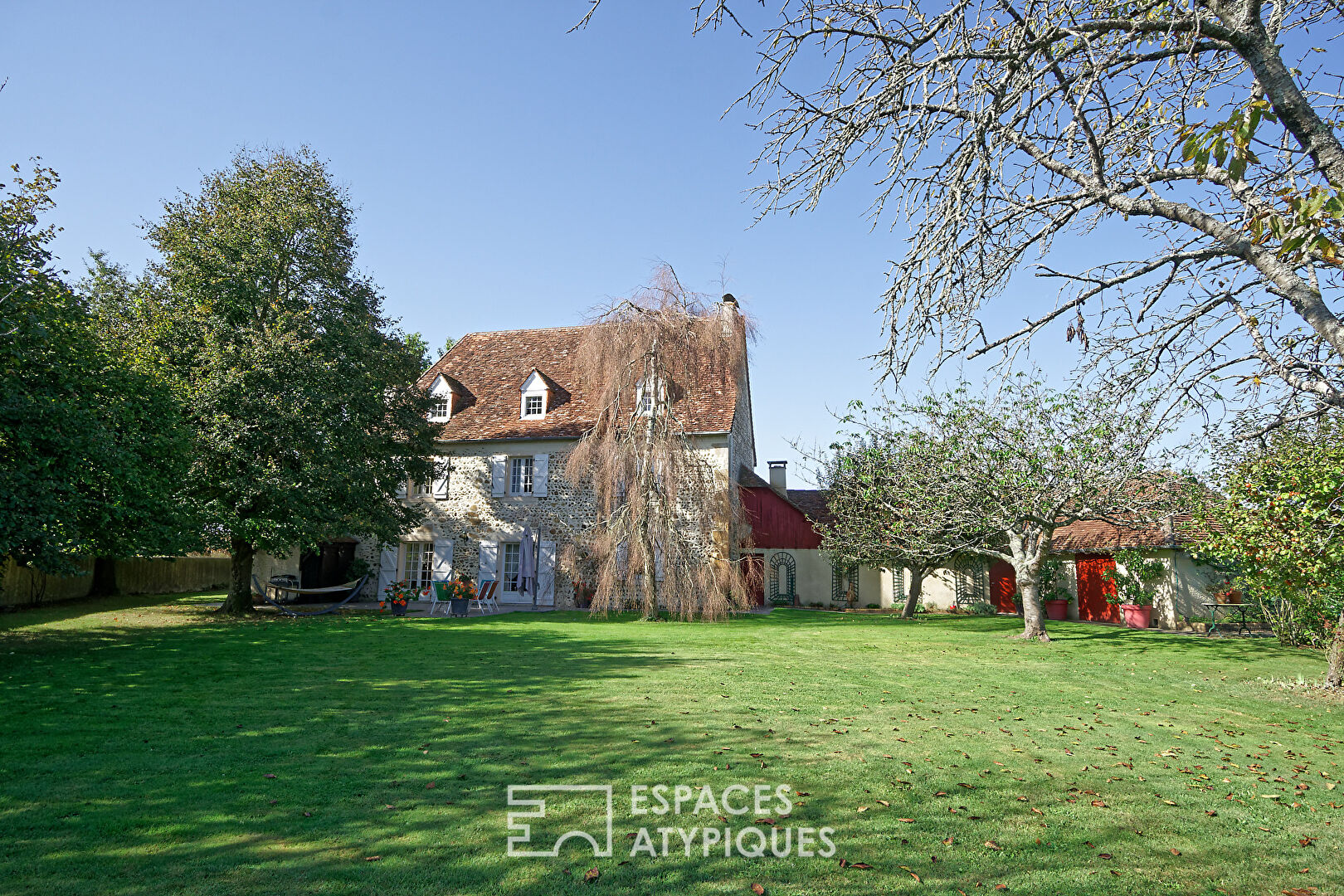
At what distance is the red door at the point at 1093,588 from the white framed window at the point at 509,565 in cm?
1693

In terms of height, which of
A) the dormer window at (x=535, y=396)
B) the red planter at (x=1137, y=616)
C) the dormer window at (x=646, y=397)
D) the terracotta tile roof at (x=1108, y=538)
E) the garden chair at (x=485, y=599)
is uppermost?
the dormer window at (x=535, y=396)

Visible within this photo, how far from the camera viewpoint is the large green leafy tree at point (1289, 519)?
8914 millimetres

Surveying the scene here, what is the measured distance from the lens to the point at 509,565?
74.6 ft

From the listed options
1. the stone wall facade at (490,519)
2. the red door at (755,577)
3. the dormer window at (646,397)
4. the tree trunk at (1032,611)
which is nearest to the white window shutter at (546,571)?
the stone wall facade at (490,519)

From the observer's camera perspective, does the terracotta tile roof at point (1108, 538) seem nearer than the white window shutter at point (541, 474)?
Yes

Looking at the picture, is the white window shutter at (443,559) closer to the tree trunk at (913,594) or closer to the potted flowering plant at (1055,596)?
the tree trunk at (913,594)

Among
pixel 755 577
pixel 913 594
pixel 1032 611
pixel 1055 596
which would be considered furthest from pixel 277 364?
pixel 1055 596

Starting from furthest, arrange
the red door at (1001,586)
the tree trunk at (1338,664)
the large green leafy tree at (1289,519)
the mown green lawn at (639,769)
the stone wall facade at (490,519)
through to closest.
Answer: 1. the red door at (1001,586)
2. the stone wall facade at (490,519)
3. the tree trunk at (1338,664)
4. the large green leafy tree at (1289,519)
5. the mown green lawn at (639,769)

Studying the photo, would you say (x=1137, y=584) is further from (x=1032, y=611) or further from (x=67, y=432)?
(x=67, y=432)

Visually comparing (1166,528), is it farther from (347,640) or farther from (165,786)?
(165,786)

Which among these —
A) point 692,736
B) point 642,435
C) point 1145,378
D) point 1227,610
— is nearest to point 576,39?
point 1145,378

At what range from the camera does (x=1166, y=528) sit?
19812 millimetres

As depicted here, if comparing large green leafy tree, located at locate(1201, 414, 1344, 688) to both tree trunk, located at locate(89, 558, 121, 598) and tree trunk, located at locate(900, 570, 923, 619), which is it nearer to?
tree trunk, located at locate(900, 570, 923, 619)

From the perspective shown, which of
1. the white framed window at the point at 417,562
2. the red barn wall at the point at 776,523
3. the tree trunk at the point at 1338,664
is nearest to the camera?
the tree trunk at the point at 1338,664
